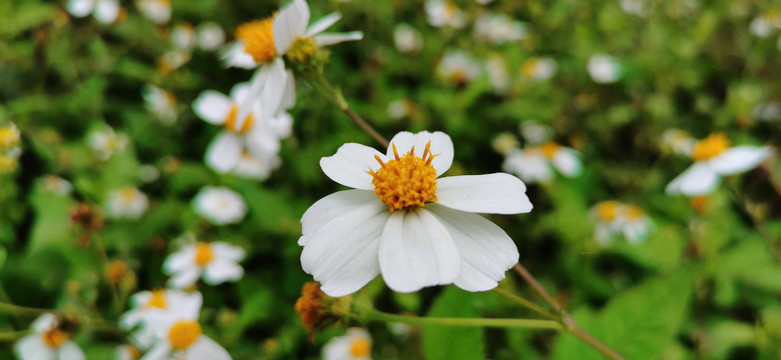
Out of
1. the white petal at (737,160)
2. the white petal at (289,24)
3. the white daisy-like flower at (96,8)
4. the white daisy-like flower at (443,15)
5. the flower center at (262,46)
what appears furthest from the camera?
the white daisy-like flower at (443,15)

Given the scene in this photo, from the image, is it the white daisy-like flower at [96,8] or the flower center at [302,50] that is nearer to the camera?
the flower center at [302,50]

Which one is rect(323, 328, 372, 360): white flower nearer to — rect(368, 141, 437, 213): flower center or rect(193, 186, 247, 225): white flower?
rect(193, 186, 247, 225): white flower

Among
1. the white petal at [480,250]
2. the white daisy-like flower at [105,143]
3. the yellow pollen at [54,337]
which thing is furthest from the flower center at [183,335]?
the white daisy-like flower at [105,143]

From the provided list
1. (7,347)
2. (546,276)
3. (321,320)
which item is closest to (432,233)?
(321,320)

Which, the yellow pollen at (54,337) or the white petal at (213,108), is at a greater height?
the white petal at (213,108)

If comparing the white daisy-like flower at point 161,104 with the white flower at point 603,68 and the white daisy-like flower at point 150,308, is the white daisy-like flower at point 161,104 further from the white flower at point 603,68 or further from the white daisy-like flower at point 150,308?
the white flower at point 603,68

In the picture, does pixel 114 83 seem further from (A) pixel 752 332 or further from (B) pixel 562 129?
(A) pixel 752 332

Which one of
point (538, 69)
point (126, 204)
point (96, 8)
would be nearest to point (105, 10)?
point (96, 8)
